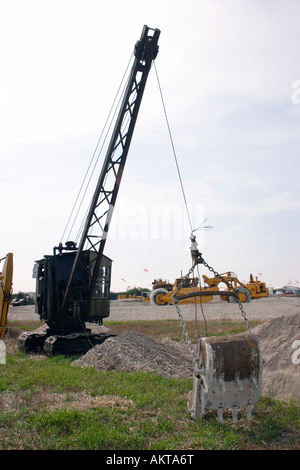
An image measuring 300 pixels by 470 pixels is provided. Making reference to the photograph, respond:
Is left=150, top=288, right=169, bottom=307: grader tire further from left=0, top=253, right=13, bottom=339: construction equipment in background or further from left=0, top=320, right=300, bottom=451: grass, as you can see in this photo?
left=0, top=320, right=300, bottom=451: grass

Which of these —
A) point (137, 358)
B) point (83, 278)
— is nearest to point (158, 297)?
point (83, 278)

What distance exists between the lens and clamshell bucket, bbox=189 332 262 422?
16.8 ft

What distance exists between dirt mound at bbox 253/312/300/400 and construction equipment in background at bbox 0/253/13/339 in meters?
7.98

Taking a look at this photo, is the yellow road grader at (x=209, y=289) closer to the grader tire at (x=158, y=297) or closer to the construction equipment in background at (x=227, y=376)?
the grader tire at (x=158, y=297)

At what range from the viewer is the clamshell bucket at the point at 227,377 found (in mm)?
5133

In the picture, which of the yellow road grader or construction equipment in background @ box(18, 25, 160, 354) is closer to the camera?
construction equipment in background @ box(18, 25, 160, 354)

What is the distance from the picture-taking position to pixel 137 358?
30.3 ft

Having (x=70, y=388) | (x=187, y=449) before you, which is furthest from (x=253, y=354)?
(x=70, y=388)

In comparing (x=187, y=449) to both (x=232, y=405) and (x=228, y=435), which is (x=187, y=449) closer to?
(x=228, y=435)

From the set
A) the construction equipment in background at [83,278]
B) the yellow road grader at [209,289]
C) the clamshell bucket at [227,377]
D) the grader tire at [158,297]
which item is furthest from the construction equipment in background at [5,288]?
the grader tire at [158,297]

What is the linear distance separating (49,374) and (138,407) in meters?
3.05

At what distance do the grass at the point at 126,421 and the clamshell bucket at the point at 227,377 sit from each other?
23 centimetres

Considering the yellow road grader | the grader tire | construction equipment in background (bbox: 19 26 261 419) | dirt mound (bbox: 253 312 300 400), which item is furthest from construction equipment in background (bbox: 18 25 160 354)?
the grader tire
